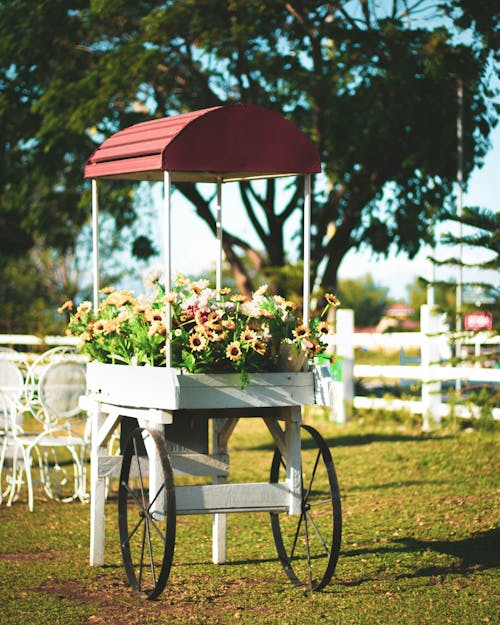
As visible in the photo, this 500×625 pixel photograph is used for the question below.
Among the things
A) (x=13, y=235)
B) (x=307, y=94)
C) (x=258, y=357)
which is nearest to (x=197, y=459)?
(x=258, y=357)

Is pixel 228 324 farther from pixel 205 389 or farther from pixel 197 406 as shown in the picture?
pixel 197 406

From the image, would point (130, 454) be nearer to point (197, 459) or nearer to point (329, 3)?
point (197, 459)

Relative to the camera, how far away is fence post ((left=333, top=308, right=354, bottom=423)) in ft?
48.7

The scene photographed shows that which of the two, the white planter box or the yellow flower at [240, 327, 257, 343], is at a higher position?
the yellow flower at [240, 327, 257, 343]

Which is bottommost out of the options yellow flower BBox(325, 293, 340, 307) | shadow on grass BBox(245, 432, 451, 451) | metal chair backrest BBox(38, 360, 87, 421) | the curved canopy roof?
shadow on grass BBox(245, 432, 451, 451)

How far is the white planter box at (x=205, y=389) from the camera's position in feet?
18.9

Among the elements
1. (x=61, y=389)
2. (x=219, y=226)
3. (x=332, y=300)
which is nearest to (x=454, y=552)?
(x=332, y=300)

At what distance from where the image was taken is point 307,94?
17.8 m

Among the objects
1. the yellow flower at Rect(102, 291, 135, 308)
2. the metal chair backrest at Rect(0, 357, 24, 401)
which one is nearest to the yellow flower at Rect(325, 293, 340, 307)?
the yellow flower at Rect(102, 291, 135, 308)

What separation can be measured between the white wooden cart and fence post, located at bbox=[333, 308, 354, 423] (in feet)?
26.0

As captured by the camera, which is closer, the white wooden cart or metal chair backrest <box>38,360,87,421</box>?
the white wooden cart

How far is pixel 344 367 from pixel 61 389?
6434mm

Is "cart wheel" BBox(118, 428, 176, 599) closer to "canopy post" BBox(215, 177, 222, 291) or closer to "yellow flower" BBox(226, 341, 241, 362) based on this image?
"yellow flower" BBox(226, 341, 241, 362)

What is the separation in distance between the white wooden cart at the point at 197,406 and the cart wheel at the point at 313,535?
1cm
